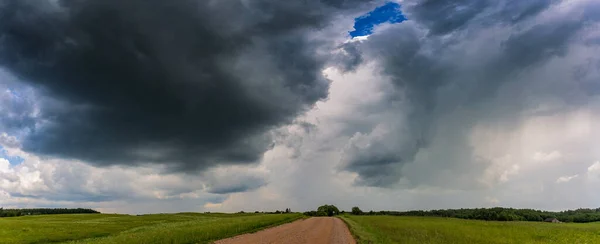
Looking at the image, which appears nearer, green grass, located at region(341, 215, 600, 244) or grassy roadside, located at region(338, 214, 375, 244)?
grassy roadside, located at region(338, 214, 375, 244)

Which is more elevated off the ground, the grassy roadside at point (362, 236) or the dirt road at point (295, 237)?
the dirt road at point (295, 237)

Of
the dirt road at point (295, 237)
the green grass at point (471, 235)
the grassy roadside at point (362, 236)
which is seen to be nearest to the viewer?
the dirt road at point (295, 237)

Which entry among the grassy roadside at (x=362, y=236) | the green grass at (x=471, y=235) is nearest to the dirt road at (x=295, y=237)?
the grassy roadside at (x=362, y=236)

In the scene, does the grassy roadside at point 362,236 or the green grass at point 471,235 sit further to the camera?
the green grass at point 471,235

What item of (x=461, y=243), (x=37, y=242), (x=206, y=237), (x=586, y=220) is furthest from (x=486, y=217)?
(x=37, y=242)

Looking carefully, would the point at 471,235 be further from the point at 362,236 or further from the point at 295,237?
the point at 295,237

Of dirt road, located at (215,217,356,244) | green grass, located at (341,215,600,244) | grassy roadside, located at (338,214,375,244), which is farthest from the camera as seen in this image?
green grass, located at (341,215,600,244)

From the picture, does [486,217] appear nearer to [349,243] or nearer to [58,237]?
Answer: [349,243]

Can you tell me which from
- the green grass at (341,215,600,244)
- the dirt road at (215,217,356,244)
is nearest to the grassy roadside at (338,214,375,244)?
the green grass at (341,215,600,244)

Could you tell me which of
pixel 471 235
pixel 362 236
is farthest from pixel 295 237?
pixel 471 235

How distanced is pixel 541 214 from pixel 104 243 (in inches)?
7064

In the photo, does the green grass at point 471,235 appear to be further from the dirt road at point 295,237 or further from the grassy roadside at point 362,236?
the dirt road at point 295,237

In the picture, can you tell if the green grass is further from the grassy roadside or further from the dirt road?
the dirt road

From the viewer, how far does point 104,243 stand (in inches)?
1316
